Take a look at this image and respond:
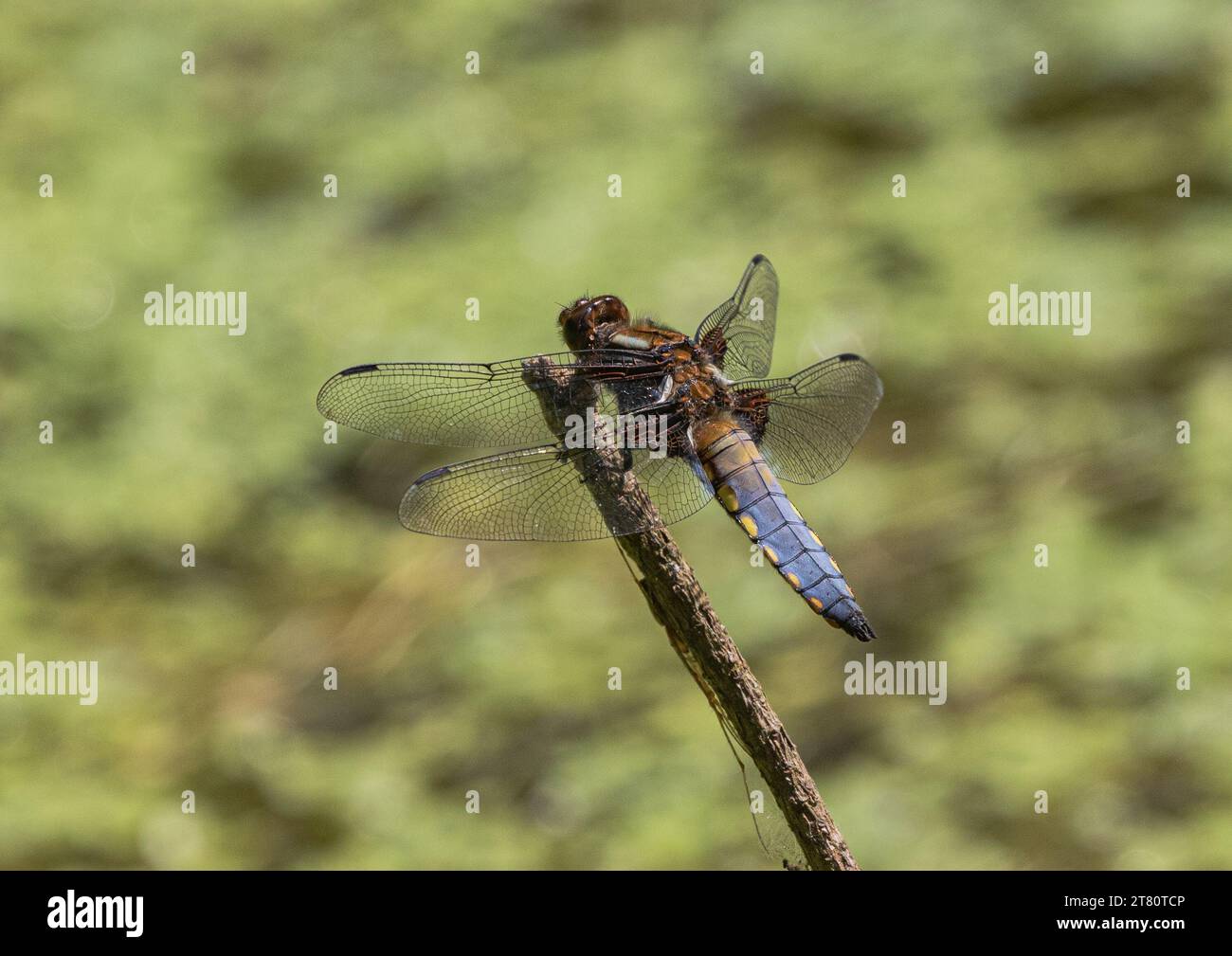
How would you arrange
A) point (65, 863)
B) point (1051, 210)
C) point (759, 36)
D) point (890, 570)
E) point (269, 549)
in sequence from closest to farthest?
point (65, 863) → point (890, 570) → point (269, 549) → point (1051, 210) → point (759, 36)

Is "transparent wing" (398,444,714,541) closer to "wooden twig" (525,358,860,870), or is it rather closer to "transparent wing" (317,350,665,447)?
"transparent wing" (317,350,665,447)

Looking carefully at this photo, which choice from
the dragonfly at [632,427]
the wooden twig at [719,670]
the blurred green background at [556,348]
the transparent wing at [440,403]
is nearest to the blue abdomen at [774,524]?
the dragonfly at [632,427]

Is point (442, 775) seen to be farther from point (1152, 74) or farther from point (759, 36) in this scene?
point (1152, 74)

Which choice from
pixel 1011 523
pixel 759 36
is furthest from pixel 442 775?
pixel 759 36

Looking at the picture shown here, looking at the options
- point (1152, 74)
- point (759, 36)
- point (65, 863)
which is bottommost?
point (65, 863)

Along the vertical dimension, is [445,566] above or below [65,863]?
above

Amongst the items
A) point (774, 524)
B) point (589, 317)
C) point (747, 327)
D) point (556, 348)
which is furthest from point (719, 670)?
point (556, 348)

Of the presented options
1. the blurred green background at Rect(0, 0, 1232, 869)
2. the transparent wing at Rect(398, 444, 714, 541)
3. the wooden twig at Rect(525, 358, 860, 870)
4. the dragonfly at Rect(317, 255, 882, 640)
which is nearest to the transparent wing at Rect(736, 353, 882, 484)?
the dragonfly at Rect(317, 255, 882, 640)

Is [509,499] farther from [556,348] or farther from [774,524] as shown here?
[556,348]
